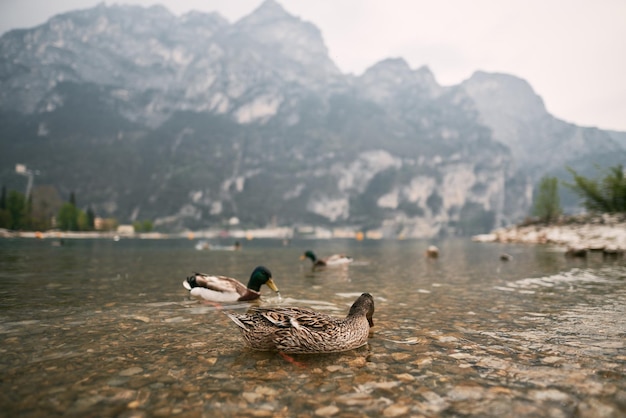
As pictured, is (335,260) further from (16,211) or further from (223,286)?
(16,211)

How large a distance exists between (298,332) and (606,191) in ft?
214

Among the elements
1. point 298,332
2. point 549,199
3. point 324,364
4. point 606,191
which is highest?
point 549,199

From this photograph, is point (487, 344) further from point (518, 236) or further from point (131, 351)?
point (518, 236)

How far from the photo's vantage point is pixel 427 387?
16.1ft

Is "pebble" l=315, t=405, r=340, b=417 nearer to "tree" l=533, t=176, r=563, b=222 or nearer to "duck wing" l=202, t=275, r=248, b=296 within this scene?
"duck wing" l=202, t=275, r=248, b=296

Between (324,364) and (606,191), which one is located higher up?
(606,191)

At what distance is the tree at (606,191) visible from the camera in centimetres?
5212

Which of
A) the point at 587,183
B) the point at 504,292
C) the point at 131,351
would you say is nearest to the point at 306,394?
the point at 131,351

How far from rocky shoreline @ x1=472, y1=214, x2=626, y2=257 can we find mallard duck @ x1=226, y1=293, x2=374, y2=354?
1204 inches

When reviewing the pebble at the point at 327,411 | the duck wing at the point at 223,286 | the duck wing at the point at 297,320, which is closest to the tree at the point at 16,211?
the duck wing at the point at 223,286

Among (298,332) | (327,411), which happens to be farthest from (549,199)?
(327,411)

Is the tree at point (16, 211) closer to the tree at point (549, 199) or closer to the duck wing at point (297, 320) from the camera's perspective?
the duck wing at point (297, 320)

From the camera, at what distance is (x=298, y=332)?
246 inches

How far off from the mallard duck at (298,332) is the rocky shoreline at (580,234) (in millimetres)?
30583
